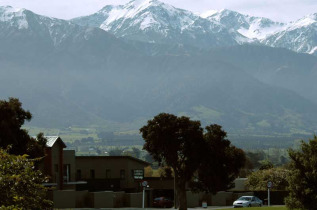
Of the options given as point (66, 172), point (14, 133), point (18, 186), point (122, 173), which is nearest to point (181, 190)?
point (14, 133)

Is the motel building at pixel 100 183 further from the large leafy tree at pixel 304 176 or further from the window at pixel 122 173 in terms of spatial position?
the large leafy tree at pixel 304 176

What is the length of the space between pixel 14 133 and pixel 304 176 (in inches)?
1030

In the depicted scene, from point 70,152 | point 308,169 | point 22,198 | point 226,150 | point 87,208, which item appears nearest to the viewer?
point 22,198

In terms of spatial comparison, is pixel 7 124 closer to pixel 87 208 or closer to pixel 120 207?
pixel 87 208

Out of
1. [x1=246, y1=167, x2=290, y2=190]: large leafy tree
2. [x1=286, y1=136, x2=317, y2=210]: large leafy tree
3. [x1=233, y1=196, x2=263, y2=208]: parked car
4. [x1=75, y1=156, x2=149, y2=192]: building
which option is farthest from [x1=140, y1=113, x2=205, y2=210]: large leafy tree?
[x1=246, y1=167, x2=290, y2=190]: large leafy tree

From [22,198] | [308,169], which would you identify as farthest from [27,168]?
[308,169]

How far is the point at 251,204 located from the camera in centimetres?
8994

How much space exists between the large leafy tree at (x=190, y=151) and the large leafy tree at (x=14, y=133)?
9.89 metres

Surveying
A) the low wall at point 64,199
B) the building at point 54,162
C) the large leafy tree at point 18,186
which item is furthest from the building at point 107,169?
the large leafy tree at point 18,186

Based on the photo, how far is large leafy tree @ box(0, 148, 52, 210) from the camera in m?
23.1

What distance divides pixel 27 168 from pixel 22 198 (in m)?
1.06

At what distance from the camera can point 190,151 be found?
232 ft

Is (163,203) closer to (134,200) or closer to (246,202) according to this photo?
(134,200)

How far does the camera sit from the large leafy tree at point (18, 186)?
75.9ft
